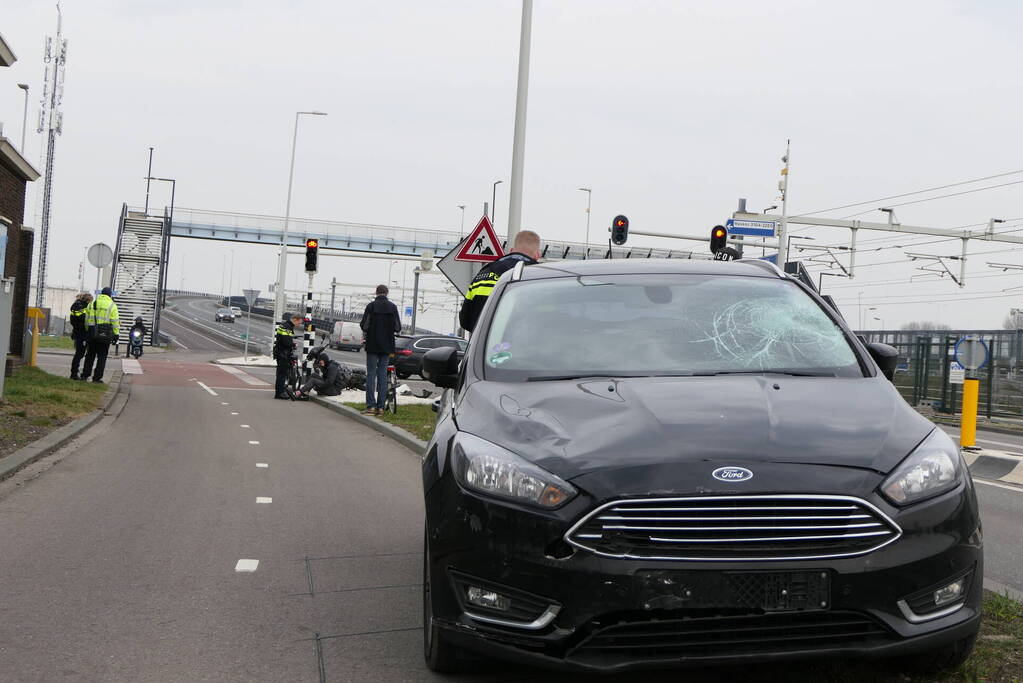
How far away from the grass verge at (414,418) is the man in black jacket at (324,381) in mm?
2607

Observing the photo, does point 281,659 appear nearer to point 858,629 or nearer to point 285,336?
point 858,629

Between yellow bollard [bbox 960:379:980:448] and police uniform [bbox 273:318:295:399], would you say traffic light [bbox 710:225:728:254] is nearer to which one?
police uniform [bbox 273:318:295:399]

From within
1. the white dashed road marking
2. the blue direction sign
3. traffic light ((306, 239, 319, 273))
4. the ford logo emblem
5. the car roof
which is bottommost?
the white dashed road marking

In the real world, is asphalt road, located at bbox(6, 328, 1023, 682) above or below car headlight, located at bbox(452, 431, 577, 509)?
below

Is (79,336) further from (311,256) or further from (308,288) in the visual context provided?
(311,256)

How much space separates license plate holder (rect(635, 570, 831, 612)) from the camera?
3.20 meters

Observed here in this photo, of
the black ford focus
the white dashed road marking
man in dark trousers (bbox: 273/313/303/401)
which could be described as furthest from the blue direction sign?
the black ford focus

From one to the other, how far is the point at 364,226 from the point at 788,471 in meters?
72.5

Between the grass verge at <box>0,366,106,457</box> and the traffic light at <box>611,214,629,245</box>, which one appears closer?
the grass verge at <box>0,366,106,457</box>

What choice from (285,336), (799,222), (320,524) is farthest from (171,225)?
(320,524)

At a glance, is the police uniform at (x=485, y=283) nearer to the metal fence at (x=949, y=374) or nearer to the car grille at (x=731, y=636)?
the car grille at (x=731, y=636)

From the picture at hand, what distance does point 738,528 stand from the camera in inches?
127

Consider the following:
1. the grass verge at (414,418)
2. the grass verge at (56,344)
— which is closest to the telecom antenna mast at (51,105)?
the grass verge at (56,344)

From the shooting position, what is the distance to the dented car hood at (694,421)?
3414mm
